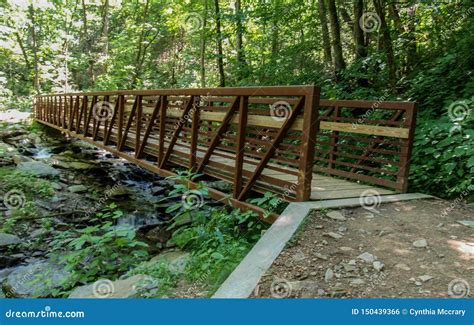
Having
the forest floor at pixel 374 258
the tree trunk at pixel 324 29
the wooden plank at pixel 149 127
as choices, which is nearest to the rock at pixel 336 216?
the forest floor at pixel 374 258

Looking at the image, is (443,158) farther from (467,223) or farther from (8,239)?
(8,239)

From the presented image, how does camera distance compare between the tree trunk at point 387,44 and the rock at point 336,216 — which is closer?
the rock at point 336,216

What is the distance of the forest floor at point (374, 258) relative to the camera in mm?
2412

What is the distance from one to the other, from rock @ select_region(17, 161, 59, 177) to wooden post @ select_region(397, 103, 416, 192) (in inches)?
293

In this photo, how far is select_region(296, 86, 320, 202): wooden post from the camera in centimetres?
369

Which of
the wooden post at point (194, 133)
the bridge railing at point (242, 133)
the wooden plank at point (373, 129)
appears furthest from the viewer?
the wooden post at point (194, 133)

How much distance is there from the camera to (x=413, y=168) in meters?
5.22

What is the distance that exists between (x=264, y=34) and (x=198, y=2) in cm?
353

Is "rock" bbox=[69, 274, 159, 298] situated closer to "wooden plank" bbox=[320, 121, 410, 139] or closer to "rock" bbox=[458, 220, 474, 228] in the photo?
"rock" bbox=[458, 220, 474, 228]

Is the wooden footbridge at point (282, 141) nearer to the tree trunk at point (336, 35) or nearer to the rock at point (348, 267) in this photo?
the rock at point (348, 267)

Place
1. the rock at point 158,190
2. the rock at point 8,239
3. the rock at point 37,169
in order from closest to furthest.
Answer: the rock at point 8,239
the rock at point 158,190
the rock at point 37,169

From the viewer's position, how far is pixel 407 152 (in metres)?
4.76

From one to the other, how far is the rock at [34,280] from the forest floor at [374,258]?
8.49 ft

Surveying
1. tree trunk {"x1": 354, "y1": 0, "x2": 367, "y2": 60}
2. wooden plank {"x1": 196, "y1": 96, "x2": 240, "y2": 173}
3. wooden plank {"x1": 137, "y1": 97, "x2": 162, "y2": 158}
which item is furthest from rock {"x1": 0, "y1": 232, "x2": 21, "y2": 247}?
tree trunk {"x1": 354, "y1": 0, "x2": 367, "y2": 60}
